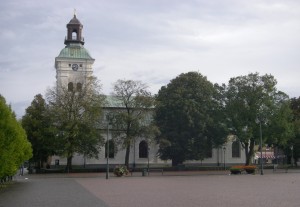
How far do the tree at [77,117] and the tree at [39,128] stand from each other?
1.26m

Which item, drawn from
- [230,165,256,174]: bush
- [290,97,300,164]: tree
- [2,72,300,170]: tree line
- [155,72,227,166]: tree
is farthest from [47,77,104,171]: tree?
A: [290,97,300,164]: tree

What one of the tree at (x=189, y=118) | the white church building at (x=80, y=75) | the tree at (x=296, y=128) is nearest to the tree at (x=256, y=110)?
the tree at (x=189, y=118)

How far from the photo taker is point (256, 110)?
7100 centimetres

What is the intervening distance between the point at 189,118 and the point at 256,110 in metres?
11.0

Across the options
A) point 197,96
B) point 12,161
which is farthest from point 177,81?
point 12,161

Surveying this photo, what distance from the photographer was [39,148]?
66.6 meters

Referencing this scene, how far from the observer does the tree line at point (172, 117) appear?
6625cm

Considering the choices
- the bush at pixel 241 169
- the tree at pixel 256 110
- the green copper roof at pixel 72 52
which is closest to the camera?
the bush at pixel 241 169

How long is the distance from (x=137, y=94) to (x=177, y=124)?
8467 mm

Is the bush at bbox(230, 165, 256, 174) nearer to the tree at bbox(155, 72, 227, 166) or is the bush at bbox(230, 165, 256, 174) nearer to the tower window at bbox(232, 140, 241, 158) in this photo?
the tree at bbox(155, 72, 227, 166)

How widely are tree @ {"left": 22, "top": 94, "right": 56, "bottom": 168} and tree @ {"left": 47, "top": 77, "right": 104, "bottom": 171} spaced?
126 cm

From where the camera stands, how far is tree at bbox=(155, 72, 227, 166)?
71312 mm

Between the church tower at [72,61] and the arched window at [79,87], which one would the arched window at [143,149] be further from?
the arched window at [79,87]

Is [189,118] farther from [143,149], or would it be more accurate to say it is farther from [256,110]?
[143,149]
